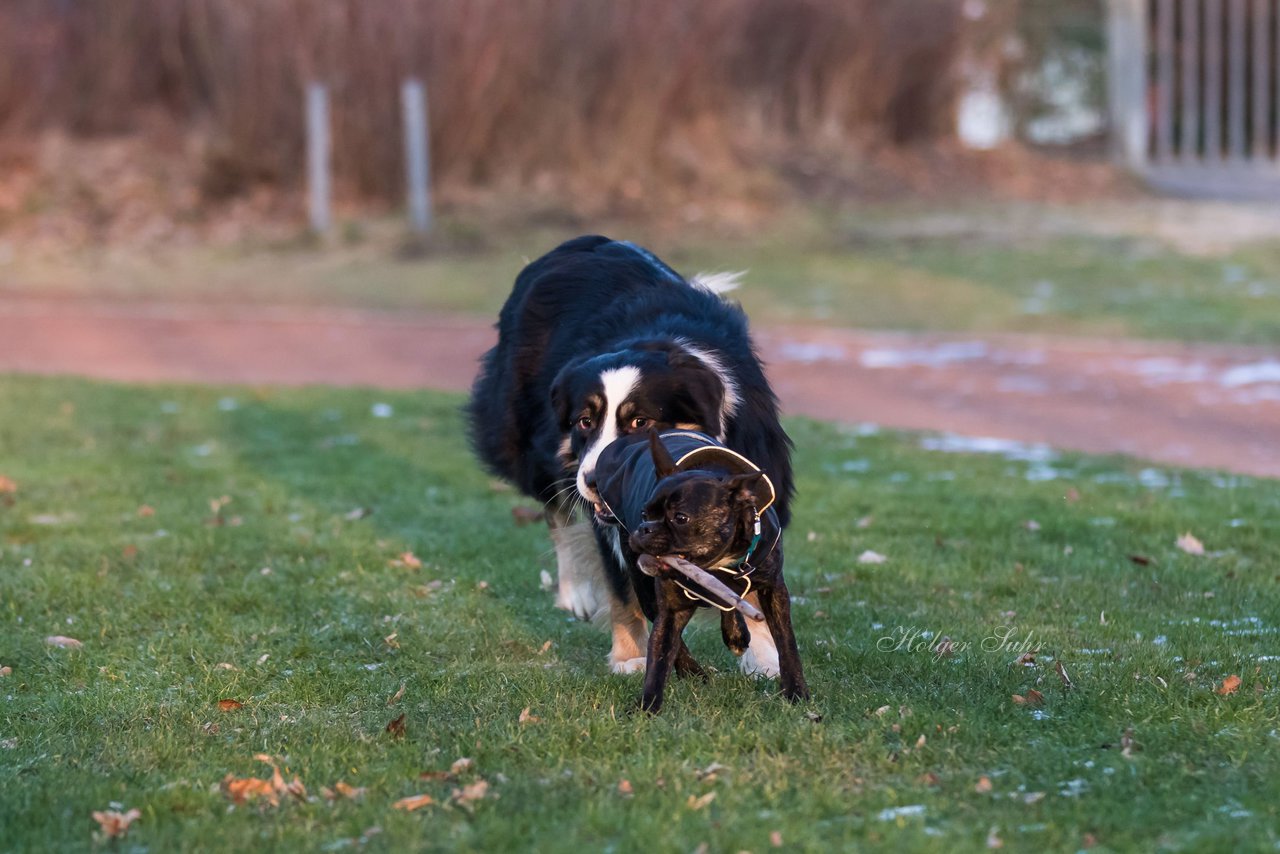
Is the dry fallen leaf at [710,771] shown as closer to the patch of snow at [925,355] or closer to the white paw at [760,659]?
the white paw at [760,659]

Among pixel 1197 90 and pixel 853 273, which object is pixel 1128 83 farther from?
pixel 853 273

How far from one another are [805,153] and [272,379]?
38.3 ft

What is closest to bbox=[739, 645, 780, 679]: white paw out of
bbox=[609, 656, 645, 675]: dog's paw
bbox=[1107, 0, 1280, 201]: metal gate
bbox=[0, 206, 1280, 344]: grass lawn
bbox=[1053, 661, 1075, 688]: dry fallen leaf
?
bbox=[609, 656, 645, 675]: dog's paw

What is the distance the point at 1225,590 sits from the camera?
231 inches

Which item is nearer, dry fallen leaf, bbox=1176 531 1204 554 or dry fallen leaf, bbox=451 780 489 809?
dry fallen leaf, bbox=451 780 489 809

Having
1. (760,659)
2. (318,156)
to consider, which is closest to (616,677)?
(760,659)

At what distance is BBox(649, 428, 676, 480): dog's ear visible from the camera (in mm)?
4023

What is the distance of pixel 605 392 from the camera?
4.53 m

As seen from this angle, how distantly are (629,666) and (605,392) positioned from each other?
0.98 meters

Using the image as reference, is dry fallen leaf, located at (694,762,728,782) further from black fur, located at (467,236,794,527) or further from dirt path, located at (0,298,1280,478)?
dirt path, located at (0,298,1280,478)

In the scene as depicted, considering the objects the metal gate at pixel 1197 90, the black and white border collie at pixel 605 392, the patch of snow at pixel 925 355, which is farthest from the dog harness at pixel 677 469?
the metal gate at pixel 1197 90

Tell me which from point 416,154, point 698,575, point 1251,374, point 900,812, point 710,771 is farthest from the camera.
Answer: point 416,154

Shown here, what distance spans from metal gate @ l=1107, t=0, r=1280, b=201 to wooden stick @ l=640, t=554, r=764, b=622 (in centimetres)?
1950

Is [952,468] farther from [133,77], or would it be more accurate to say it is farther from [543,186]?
[133,77]
